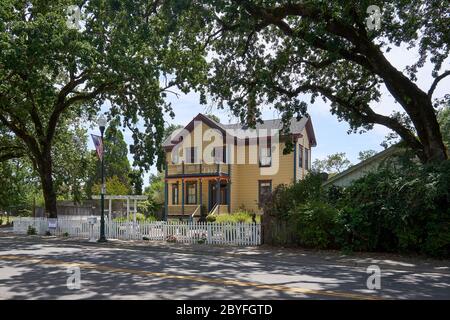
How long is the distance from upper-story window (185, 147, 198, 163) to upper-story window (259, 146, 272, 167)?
5.52m

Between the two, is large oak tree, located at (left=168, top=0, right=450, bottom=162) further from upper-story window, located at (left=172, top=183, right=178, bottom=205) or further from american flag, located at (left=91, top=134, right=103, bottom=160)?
upper-story window, located at (left=172, top=183, right=178, bottom=205)

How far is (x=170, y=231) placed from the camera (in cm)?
2202

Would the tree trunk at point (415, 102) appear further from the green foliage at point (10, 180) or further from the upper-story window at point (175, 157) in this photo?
the green foliage at point (10, 180)

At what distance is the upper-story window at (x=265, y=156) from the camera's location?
3699 centimetres

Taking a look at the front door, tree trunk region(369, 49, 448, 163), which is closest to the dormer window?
the front door

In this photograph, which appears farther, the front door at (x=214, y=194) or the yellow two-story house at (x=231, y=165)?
the front door at (x=214, y=194)

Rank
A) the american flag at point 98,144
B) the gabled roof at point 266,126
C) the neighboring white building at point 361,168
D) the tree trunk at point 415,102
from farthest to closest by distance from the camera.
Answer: the gabled roof at point 266,126
the neighboring white building at point 361,168
the american flag at point 98,144
the tree trunk at point 415,102

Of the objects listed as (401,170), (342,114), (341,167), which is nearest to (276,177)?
(342,114)

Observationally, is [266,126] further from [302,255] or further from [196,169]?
[302,255]

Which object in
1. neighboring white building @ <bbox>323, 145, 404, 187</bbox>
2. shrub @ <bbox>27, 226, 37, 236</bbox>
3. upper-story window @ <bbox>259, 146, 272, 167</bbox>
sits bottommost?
shrub @ <bbox>27, 226, 37, 236</bbox>

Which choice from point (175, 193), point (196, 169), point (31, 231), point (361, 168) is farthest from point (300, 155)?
point (31, 231)

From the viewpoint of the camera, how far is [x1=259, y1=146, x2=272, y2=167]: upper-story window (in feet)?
121

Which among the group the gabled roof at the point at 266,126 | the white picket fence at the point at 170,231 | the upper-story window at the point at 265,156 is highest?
the gabled roof at the point at 266,126

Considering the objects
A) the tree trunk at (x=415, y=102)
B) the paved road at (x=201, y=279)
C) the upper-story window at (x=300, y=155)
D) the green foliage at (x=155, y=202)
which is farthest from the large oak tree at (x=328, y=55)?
the green foliage at (x=155, y=202)
